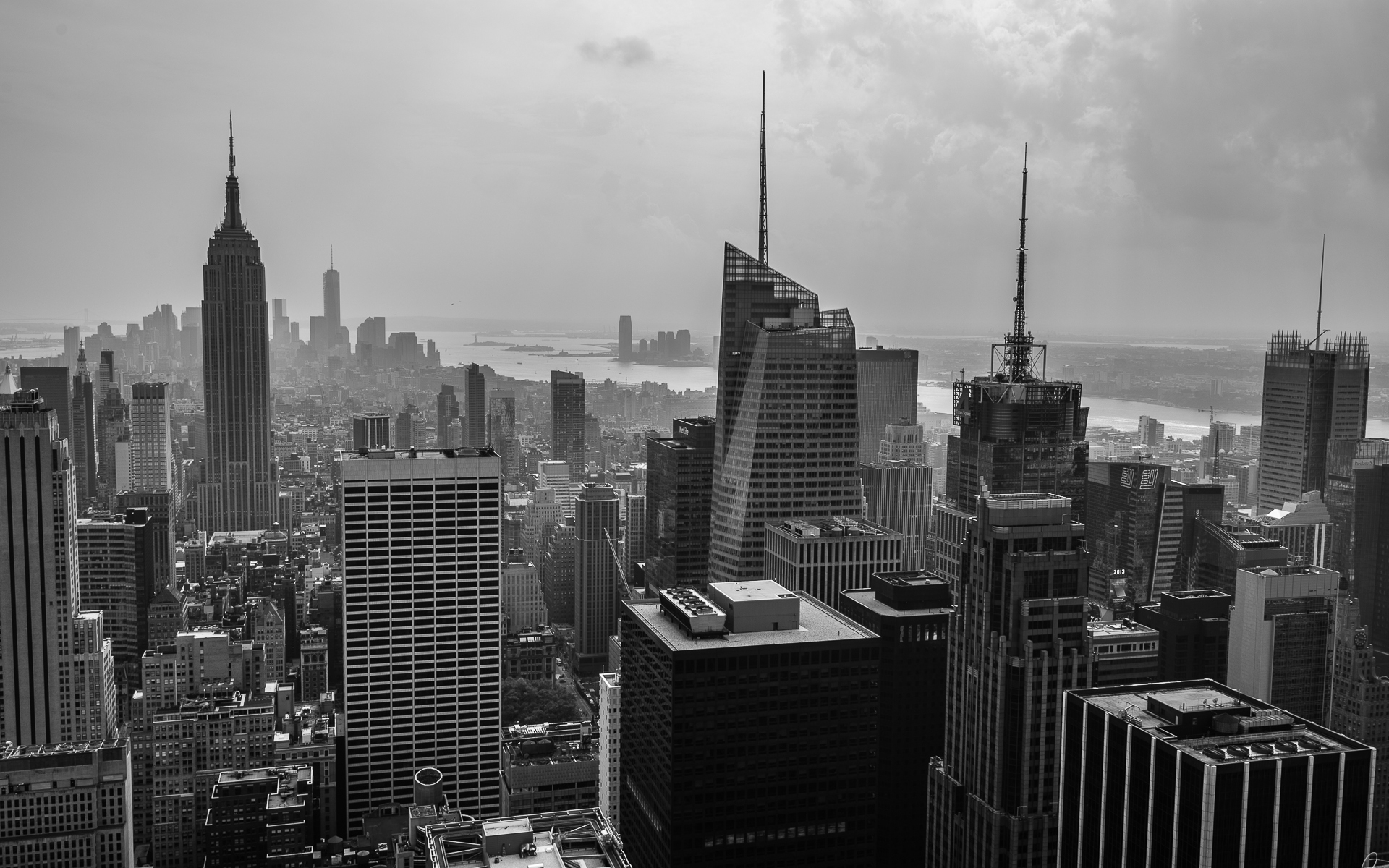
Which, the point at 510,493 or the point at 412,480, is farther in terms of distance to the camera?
the point at 510,493

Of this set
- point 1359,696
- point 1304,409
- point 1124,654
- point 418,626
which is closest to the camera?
point 1124,654

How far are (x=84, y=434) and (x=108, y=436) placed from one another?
2.00 meters

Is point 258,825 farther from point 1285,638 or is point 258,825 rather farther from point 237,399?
point 237,399

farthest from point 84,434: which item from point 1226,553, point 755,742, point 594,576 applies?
point 1226,553

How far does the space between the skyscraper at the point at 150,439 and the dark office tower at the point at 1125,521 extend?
70.5 ft

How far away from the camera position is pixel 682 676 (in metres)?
10.3

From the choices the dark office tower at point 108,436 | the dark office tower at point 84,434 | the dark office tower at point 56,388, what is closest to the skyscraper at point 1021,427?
the dark office tower at point 56,388

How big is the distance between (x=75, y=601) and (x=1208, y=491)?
60.9ft

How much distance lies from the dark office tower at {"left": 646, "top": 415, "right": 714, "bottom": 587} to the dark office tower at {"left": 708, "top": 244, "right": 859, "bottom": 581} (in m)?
1.44

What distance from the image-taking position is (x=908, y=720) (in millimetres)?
13383

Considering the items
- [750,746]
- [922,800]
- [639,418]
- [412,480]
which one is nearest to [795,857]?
[750,746]

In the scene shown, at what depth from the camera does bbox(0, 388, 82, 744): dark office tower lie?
719 inches

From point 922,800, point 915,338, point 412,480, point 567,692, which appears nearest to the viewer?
point 922,800

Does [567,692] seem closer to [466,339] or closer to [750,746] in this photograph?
[466,339]
